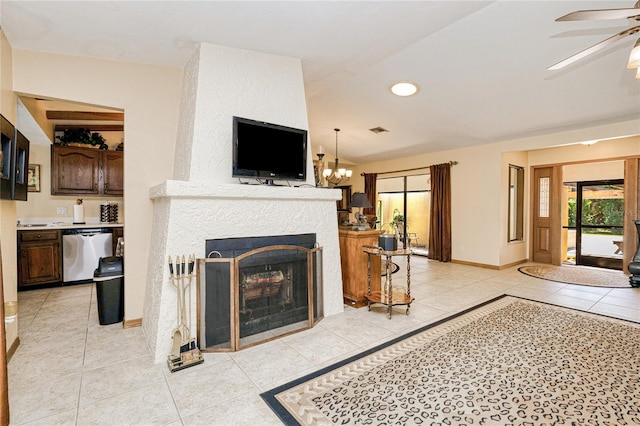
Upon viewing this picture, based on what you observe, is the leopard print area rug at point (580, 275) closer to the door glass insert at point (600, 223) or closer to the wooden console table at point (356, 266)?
the door glass insert at point (600, 223)

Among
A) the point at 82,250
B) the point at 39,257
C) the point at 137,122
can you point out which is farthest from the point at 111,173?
the point at 137,122

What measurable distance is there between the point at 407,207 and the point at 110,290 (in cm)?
707

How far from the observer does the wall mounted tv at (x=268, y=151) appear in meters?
2.85

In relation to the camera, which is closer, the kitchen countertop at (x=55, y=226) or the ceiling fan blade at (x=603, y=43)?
Result: the ceiling fan blade at (x=603, y=43)

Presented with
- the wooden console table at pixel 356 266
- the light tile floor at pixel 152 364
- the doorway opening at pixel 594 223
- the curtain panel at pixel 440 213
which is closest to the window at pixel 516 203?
the doorway opening at pixel 594 223

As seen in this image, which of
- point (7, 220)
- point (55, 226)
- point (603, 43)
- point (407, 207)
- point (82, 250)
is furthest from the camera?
point (407, 207)

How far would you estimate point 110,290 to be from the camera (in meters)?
3.24

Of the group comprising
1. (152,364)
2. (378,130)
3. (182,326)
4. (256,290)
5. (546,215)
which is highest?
(378,130)

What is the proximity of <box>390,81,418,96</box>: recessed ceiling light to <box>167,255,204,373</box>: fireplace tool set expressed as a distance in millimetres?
3689

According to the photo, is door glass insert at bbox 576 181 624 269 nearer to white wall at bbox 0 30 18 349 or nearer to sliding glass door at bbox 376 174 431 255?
sliding glass door at bbox 376 174 431 255

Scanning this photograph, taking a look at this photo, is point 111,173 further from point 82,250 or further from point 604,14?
point 604,14

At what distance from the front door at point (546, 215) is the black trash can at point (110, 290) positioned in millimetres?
8173

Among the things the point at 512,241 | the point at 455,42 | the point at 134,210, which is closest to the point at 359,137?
the point at 455,42

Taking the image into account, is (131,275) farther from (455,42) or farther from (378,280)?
(455,42)
